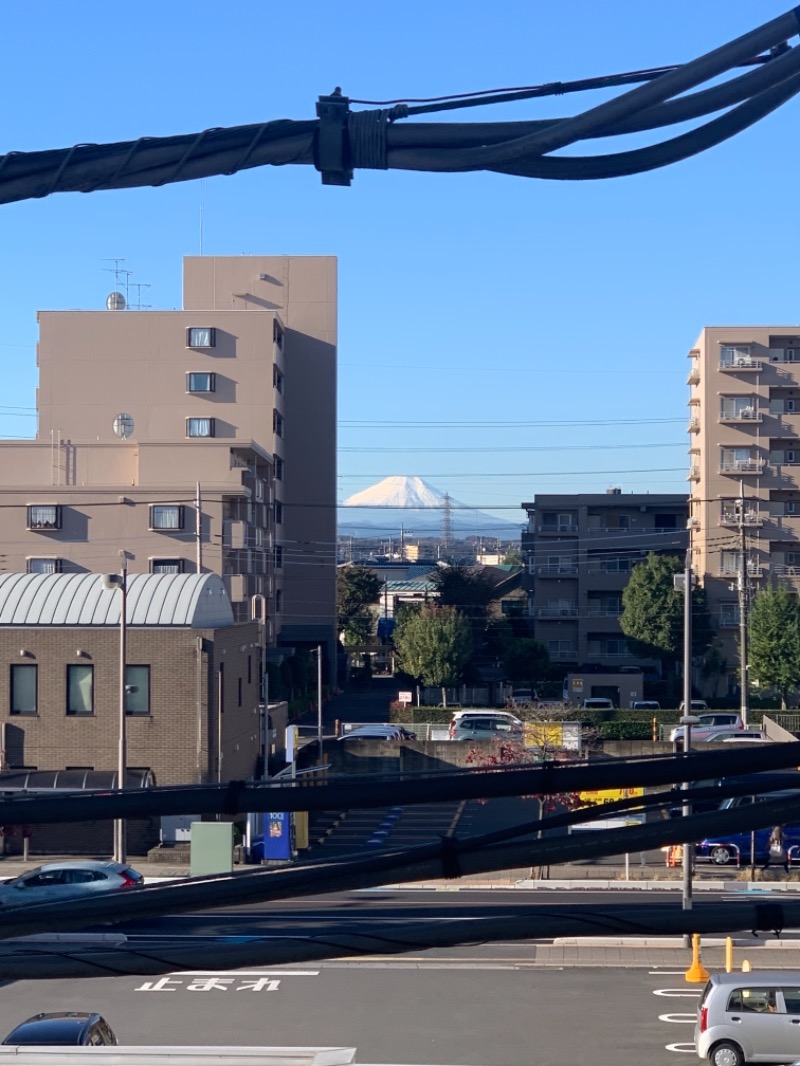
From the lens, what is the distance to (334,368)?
114 feet

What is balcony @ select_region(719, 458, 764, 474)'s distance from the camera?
31516 mm

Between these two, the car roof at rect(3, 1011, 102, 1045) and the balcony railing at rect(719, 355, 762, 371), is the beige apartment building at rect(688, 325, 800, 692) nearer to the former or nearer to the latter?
the balcony railing at rect(719, 355, 762, 371)

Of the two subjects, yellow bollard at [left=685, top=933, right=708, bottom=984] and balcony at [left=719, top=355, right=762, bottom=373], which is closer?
yellow bollard at [left=685, top=933, right=708, bottom=984]

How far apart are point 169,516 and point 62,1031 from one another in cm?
1846

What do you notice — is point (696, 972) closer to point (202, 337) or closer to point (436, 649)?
point (436, 649)

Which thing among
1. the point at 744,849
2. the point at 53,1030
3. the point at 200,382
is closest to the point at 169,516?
the point at 200,382

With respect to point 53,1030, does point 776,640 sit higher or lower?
higher

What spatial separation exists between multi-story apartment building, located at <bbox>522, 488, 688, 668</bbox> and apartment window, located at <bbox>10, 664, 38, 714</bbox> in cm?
1971

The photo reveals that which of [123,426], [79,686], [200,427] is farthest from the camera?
[200,427]

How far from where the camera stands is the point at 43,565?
25891 millimetres

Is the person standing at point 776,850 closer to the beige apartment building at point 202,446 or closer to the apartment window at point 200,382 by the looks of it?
the beige apartment building at point 202,446

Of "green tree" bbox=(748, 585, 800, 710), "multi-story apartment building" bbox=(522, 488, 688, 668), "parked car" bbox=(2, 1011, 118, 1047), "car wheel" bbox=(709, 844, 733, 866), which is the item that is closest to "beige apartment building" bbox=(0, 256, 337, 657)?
"multi-story apartment building" bbox=(522, 488, 688, 668)

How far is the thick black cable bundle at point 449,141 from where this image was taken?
7.12 ft

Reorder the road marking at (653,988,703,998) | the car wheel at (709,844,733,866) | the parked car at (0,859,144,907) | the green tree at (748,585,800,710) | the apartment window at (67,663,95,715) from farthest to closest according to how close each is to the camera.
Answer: the green tree at (748,585,800,710)
the apartment window at (67,663,95,715)
the car wheel at (709,844,733,866)
the parked car at (0,859,144,907)
the road marking at (653,988,703,998)
